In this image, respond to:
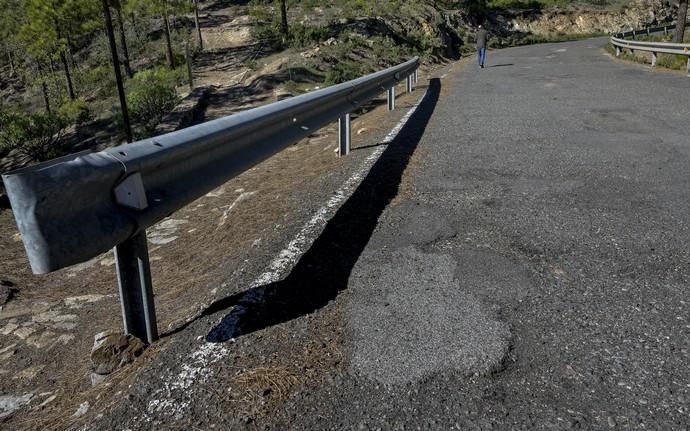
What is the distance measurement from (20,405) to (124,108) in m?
17.9

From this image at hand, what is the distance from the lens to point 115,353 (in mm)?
2346

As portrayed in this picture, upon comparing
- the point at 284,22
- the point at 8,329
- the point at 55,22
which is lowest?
the point at 8,329

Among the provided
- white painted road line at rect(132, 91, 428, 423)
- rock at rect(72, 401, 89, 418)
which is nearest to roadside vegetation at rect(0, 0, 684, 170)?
white painted road line at rect(132, 91, 428, 423)

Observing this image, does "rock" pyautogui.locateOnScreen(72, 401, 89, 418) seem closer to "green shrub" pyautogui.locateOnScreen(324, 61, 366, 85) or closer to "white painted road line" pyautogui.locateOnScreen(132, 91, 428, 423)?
"white painted road line" pyautogui.locateOnScreen(132, 91, 428, 423)

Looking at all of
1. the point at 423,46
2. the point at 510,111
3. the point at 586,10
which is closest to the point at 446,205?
the point at 510,111

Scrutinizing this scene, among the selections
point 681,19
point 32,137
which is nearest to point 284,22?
point 32,137

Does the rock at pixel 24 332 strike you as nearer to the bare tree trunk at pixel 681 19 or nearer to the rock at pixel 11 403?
the rock at pixel 11 403

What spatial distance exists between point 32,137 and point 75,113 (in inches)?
202

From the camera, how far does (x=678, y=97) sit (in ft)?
30.5

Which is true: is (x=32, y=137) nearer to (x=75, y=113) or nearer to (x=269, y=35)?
(x=75, y=113)

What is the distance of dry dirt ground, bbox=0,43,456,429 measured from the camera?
2.31 m

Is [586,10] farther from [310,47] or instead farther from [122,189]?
[122,189]

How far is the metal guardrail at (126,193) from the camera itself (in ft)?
5.66

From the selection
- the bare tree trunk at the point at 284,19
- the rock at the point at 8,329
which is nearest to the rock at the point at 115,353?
the rock at the point at 8,329
